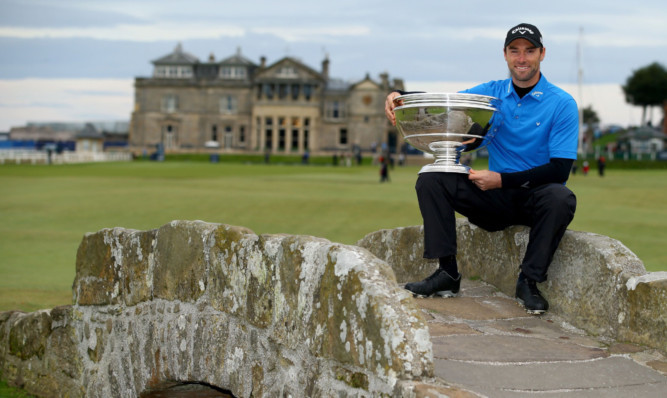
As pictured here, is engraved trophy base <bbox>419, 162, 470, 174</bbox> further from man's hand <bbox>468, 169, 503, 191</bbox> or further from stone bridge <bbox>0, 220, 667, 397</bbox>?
stone bridge <bbox>0, 220, 667, 397</bbox>

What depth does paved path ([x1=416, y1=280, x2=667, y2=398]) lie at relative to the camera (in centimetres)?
383

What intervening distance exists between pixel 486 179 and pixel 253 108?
102 meters

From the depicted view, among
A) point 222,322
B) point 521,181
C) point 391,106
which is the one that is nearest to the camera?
point 222,322

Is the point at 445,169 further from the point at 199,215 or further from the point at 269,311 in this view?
the point at 199,215

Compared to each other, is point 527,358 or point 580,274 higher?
point 580,274

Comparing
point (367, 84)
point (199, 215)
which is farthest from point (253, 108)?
point (199, 215)

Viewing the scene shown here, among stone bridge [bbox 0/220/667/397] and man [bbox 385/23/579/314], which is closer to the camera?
stone bridge [bbox 0/220/667/397]

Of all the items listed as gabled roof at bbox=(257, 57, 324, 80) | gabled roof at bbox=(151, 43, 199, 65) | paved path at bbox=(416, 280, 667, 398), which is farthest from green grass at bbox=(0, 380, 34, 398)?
gabled roof at bbox=(151, 43, 199, 65)

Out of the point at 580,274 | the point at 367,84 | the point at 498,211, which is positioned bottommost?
the point at 580,274

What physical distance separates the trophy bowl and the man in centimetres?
14

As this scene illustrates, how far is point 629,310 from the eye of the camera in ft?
15.7

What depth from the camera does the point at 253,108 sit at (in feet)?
350

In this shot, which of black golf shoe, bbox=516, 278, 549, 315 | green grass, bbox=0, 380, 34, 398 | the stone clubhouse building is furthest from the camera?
the stone clubhouse building

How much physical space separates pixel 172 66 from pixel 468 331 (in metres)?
110
